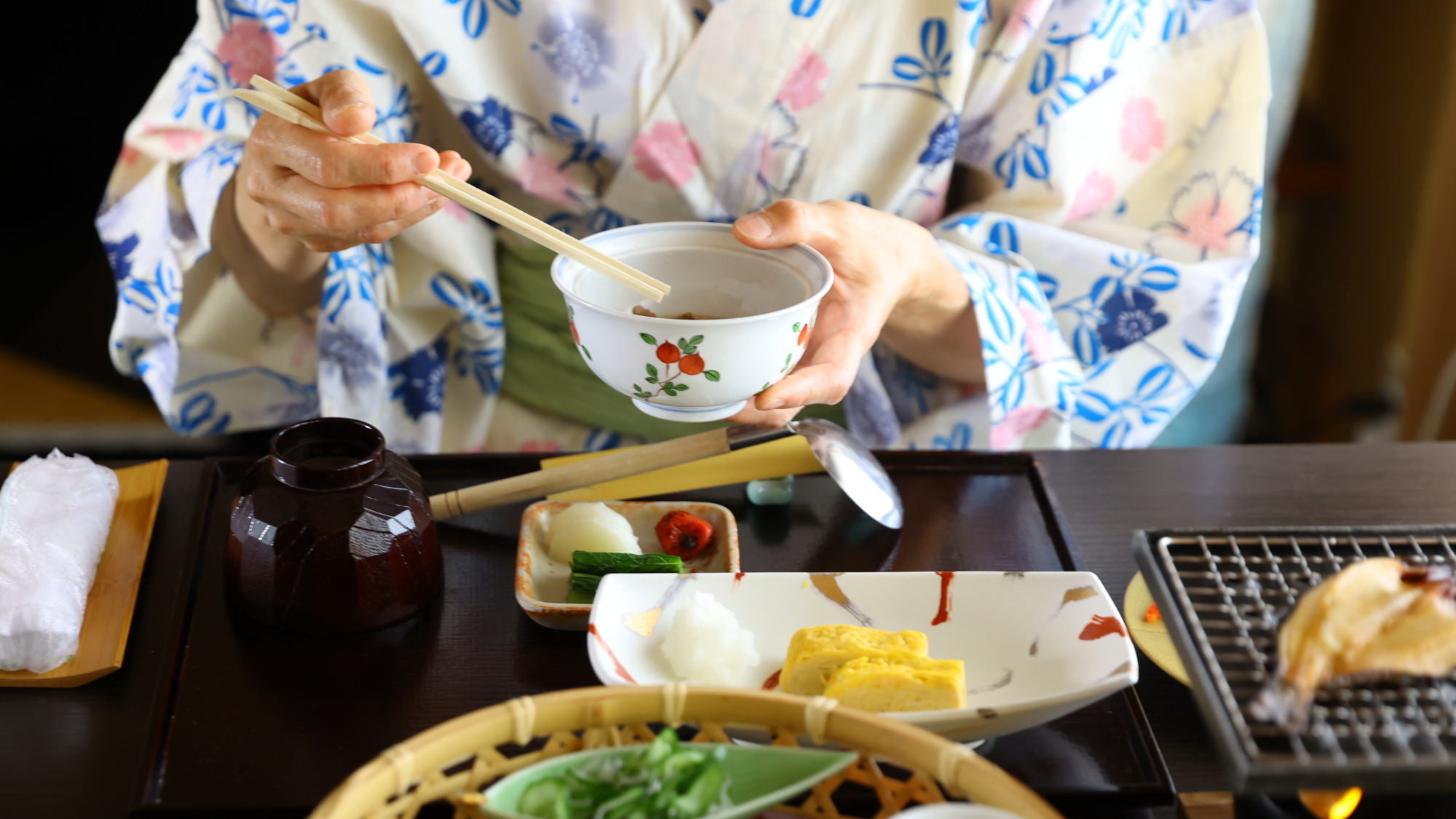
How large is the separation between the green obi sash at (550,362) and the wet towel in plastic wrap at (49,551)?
59 cm

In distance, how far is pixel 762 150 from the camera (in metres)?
1.46

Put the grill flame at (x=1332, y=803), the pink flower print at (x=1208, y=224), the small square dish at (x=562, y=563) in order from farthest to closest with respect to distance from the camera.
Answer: the pink flower print at (x=1208, y=224) < the small square dish at (x=562, y=563) < the grill flame at (x=1332, y=803)

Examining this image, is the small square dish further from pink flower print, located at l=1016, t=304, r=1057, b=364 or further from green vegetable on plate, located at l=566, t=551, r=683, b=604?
pink flower print, located at l=1016, t=304, r=1057, b=364

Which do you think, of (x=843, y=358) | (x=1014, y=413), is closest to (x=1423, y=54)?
(x=1014, y=413)

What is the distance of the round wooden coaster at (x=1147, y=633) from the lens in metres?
0.90

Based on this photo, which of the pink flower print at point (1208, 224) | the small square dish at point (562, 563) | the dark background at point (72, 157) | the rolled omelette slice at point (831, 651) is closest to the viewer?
the rolled omelette slice at point (831, 651)

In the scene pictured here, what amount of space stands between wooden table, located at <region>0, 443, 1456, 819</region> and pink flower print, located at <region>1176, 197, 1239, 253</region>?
340mm

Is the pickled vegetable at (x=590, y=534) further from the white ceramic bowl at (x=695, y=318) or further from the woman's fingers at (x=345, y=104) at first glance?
the woman's fingers at (x=345, y=104)

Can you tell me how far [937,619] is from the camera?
936mm

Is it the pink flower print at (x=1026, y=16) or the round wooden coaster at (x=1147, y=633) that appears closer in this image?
the round wooden coaster at (x=1147, y=633)

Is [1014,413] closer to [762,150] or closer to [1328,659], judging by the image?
[762,150]

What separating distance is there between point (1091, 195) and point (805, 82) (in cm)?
43

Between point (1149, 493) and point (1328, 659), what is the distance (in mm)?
574

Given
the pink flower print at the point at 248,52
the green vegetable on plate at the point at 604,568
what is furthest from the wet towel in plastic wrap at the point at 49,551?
the pink flower print at the point at 248,52
